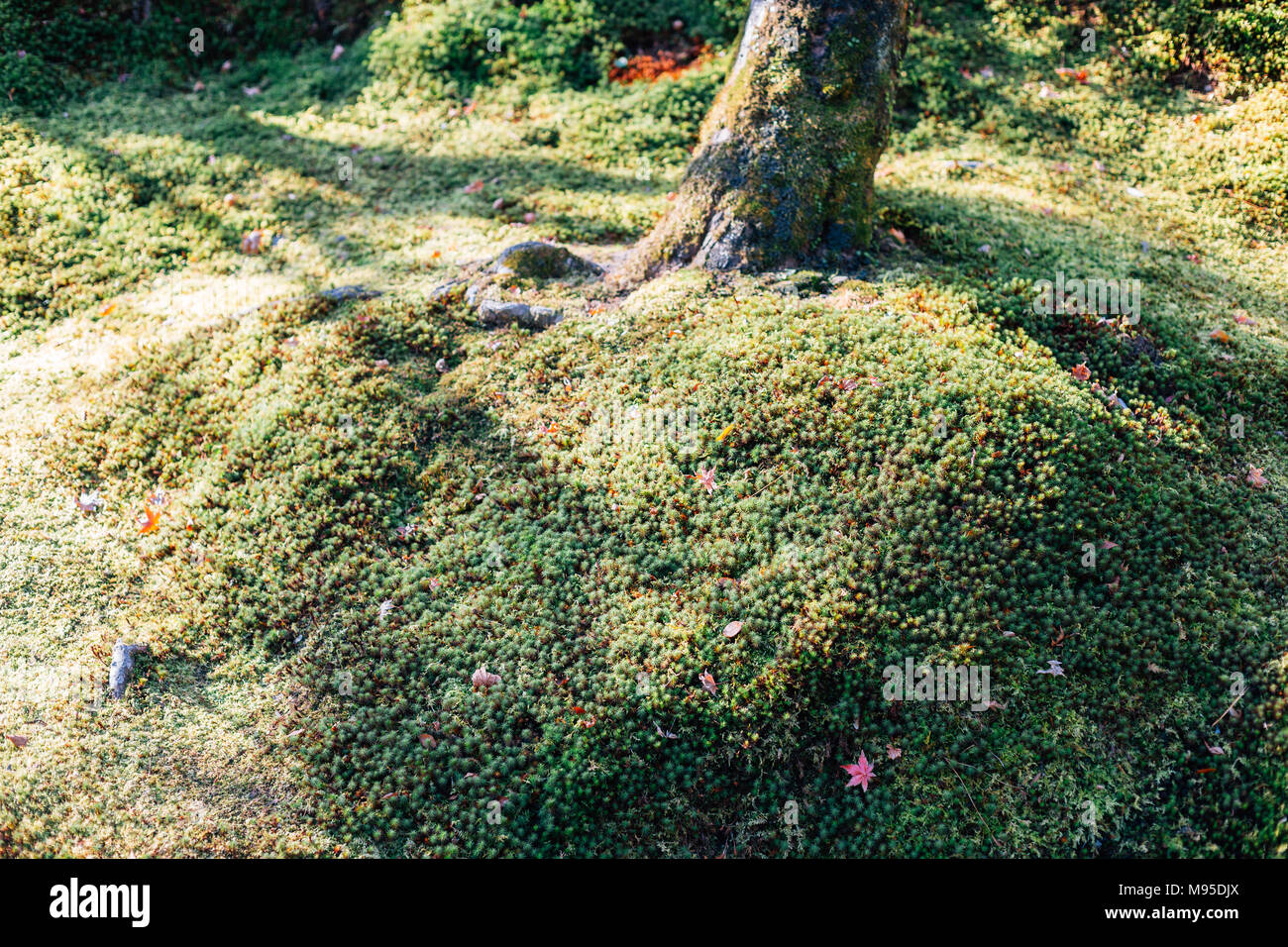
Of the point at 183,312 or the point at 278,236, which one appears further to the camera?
the point at 278,236

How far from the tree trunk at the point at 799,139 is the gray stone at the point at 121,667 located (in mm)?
5710

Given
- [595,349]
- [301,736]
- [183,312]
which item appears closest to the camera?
[301,736]

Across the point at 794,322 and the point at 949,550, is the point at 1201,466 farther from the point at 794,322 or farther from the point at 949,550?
the point at 794,322

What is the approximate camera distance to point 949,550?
5.27m

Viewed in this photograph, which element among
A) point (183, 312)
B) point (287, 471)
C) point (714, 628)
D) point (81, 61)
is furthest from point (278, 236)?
point (714, 628)

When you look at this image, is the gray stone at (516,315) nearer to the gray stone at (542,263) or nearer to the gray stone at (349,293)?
the gray stone at (542,263)

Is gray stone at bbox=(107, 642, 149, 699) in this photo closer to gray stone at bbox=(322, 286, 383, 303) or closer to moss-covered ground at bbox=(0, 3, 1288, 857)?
moss-covered ground at bbox=(0, 3, 1288, 857)

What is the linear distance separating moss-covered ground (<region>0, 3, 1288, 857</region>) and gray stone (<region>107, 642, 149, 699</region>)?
3.0 inches

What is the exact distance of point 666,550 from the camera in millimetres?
5727

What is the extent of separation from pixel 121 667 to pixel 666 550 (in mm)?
3945

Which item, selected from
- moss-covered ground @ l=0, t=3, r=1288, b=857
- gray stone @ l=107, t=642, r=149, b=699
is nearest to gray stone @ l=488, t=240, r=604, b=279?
moss-covered ground @ l=0, t=3, r=1288, b=857

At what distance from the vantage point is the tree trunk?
7.34m

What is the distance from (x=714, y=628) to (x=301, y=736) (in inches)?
112

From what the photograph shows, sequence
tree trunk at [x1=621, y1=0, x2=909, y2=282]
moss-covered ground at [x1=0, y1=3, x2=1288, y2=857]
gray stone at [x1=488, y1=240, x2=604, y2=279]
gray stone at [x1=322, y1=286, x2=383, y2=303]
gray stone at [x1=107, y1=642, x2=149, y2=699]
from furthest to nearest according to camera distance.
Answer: gray stone at [x1=322, y1=286, x2=383, y2=303] < gray stone at [x1=488, y1=240, x2=604, y2=279] < tree trunk at [x1=621, y1=0, x2=909, y2=282] < gray stone at [x1=107, y1=642, x2=149, y2=699] < moss-covered ground at [x1=0, y1=3, x2=1288, y2=857]
